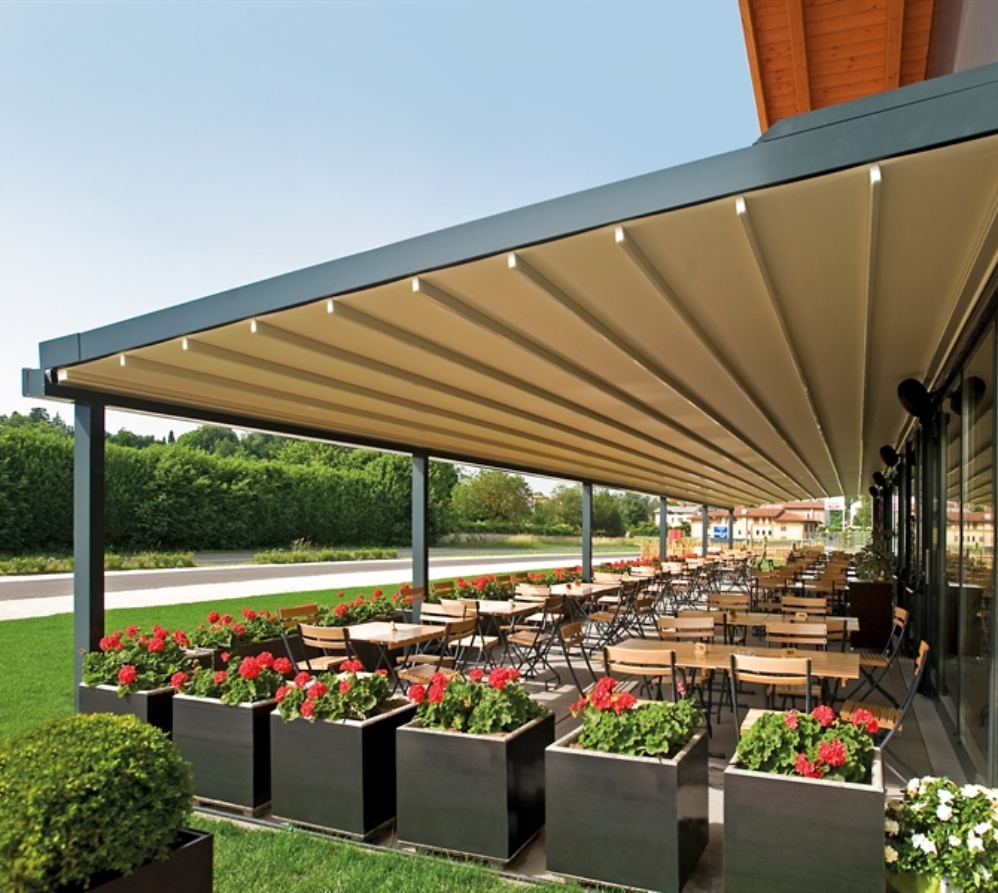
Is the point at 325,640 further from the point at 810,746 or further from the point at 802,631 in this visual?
the point at 810,746

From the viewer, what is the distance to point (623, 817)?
3.41 m

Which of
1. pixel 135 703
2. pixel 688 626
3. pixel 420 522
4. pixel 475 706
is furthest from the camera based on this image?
pixel 420 522

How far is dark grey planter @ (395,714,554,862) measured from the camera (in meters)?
3.69

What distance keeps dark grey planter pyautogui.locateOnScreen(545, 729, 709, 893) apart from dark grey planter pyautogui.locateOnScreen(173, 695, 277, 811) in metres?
1.81

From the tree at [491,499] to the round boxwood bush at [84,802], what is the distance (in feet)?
171

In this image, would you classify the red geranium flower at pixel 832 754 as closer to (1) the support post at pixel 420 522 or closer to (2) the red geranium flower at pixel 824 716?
(2) the red geranium flower at pixel 824 716

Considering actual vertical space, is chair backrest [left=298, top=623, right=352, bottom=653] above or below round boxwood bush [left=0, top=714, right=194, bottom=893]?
below

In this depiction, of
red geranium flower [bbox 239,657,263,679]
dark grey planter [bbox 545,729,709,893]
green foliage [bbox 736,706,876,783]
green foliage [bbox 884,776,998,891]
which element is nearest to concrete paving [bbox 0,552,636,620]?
red geranium flower [bbox 239,657,263,679]

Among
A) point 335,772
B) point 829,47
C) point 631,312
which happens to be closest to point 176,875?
point 335,772

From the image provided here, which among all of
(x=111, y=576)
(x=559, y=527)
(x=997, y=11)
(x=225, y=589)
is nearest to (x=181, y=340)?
(x=997, y=11)

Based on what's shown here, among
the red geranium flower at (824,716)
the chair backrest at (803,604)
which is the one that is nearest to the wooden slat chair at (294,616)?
the red geranium flower at (824,716)

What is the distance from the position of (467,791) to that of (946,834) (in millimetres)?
2034

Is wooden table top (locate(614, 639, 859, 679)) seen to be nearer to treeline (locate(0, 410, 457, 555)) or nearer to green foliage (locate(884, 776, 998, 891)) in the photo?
green foliage (locate(884, 776, 998, 891))

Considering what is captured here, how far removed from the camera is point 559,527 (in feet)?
188
